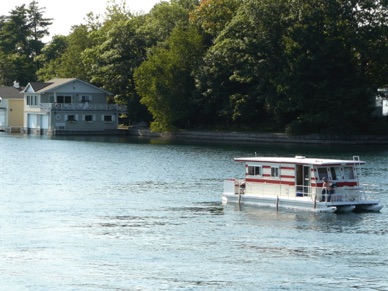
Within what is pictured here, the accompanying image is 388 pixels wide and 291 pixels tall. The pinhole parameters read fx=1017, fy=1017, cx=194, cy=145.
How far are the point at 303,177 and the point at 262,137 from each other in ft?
213

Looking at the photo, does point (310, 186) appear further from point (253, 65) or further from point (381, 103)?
point (381, 103)

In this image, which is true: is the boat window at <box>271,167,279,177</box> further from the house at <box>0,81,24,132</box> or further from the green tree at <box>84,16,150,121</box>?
the house at <box>0,81,24,132</box>

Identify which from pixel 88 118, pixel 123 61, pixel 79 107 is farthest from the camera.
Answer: pixel 123 61

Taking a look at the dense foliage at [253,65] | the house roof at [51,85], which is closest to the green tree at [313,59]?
the dense foliage at [253,65]

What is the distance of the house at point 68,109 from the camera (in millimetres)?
139625

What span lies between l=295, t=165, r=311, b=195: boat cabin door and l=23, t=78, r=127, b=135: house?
87.2m

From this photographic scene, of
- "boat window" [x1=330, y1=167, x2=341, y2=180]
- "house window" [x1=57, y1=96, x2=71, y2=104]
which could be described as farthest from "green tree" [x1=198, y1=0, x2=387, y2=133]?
"boat window" [x1=330, y1=167, x2=341, y2=180]

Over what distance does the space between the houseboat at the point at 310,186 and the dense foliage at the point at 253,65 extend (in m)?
55.0

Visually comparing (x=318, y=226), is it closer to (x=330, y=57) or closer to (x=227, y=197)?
(x=227, y=197)

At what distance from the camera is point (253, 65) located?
117 metres

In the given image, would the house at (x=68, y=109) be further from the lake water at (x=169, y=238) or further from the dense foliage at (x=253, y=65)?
the lake water at (x=169, y=238)

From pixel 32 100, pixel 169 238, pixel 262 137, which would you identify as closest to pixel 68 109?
pixel 32 100

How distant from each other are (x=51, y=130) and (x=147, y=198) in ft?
262

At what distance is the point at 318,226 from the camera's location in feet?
160
